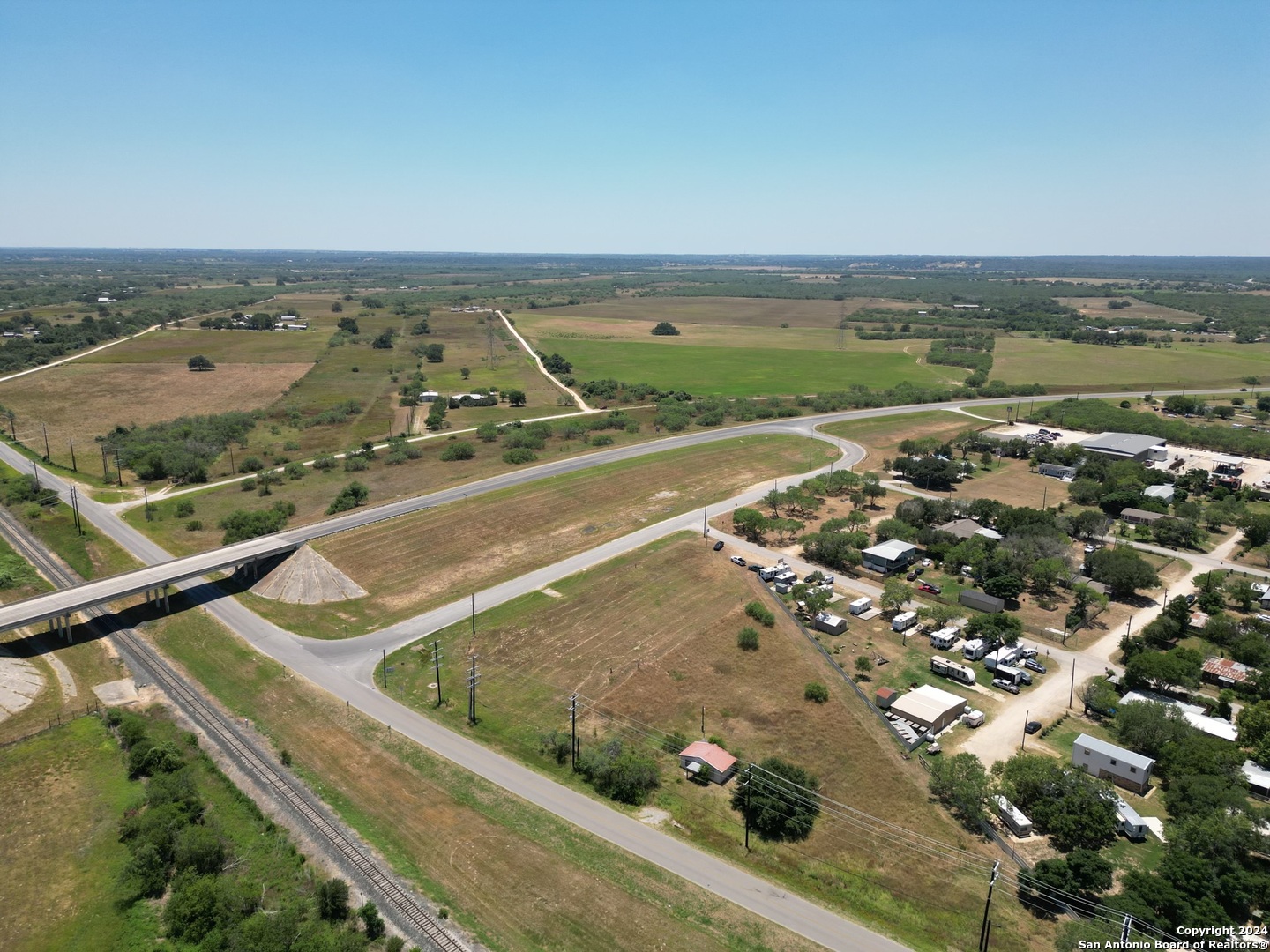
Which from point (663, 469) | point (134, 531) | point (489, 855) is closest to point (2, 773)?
point (489, 855)

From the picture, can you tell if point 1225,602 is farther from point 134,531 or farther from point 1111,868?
point 134,531

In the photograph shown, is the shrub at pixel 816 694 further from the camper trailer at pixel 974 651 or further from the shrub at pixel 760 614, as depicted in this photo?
the camper trailer at pixel 974 651

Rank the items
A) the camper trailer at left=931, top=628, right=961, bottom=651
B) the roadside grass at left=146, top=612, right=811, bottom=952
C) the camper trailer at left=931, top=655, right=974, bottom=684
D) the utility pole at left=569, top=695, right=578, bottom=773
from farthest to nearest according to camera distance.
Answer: the camper trailer at left=931, top=628, right=961, bottom=651
the camper trailer at left=931, top=655, right=974, bottom=684
the utility pole at left=569, top=695, right=578, bottom=773
the roadside grass at left=146, top=612, right=811, bottom=952

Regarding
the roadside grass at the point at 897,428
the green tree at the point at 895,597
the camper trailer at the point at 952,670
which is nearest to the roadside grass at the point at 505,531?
the roadside grass at the point at 897,428

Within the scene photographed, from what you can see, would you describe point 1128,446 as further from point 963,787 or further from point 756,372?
point 963,787

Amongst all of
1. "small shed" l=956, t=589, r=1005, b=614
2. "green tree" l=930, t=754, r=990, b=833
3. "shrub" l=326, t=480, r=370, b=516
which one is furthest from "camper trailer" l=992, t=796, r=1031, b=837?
"shrub" l=326, t=480, r=370, b=516

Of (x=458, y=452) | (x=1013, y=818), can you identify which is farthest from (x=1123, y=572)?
(x=458, y=452)

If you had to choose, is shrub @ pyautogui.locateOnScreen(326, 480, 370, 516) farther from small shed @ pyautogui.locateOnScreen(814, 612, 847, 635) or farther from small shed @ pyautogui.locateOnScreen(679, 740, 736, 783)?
small shed @ pyautogui.locateOnScreen(679, 740, 736, 783)
